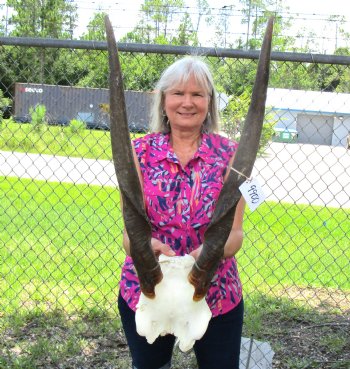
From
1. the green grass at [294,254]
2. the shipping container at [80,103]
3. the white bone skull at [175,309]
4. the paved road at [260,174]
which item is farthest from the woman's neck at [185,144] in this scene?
the paved road at [260,174]

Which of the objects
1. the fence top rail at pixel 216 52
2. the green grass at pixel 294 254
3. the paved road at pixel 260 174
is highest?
the fence top rail at pixel 216 52

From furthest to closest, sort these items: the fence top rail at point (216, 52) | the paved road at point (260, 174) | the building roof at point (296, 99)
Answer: the paved road at point (260, 174) < the building roof at point (296, 99) < the fence top rail at point (216, 52)

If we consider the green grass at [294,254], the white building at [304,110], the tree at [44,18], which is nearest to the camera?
the tree at [44,18]

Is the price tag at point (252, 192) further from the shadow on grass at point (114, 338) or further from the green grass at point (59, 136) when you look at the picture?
the green grass at point (59, 136)

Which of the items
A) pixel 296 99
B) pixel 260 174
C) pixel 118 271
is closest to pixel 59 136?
pixel 260 174

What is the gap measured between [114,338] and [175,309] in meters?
2.53

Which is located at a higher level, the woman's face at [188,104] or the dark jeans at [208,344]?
the woman's face at [188,104]

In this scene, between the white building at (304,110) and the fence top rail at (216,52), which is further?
the white building at (304,110)

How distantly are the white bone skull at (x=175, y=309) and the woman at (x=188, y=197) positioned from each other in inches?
3.1

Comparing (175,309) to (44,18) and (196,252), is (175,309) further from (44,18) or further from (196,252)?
(44,18)

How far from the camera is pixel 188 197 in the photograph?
261 cm

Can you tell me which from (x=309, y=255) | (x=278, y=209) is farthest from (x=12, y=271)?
(x=278, y=209)

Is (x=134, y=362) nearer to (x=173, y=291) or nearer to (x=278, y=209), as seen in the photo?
(x=173, y=291)

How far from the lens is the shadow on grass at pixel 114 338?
447 cm
